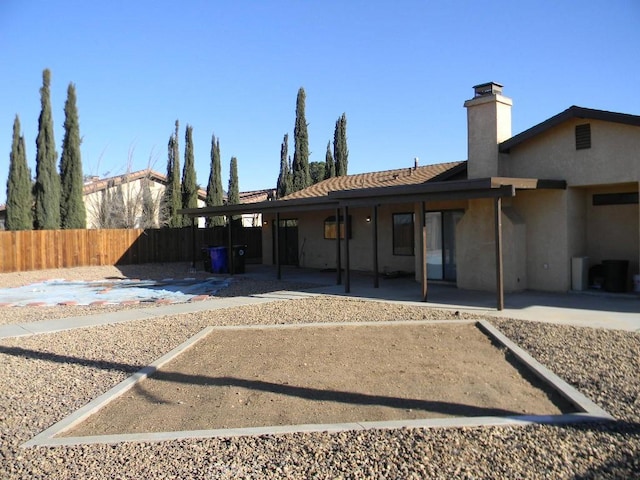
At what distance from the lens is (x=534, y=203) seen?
1299 centimetres

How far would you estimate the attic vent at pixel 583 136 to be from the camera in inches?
475

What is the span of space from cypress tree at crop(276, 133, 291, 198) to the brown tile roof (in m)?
14.1

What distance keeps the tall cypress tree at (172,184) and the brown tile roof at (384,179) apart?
553 inches

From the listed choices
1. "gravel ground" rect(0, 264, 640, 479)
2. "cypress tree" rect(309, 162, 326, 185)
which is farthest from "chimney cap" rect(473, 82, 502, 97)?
"cypress tree" rect(309, 162, 326, 185)

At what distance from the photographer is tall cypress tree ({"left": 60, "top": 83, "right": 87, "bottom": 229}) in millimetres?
28266

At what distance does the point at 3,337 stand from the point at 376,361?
6343mm

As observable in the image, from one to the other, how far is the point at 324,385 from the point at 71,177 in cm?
2682

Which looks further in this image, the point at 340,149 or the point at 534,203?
the point at 340,149

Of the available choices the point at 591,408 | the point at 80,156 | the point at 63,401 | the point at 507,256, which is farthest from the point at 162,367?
the point at 80,156

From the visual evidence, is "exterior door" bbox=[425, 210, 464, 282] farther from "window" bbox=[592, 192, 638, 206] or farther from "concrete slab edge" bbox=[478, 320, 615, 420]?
"concrete slab edge" bbox=[478, 320, 615, 420]

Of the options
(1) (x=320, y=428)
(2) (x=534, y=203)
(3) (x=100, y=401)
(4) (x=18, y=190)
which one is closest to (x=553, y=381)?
(1) (x=320, y=428)

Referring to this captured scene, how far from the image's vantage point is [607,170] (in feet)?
38.5

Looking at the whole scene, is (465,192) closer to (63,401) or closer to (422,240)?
(422,240)

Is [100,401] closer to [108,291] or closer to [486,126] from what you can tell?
[108,291]
